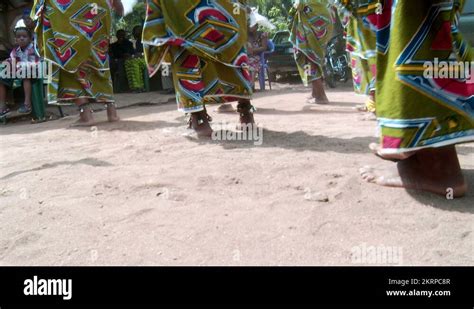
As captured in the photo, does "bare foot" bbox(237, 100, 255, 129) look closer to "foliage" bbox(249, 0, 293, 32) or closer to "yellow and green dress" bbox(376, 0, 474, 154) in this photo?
"yellow and green dress" bbox(376, 0, 474, 154)

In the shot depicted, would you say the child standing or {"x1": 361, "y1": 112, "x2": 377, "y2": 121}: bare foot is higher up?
the child standing

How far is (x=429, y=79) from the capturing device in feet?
6.74

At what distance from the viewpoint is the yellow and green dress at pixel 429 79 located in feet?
6.74

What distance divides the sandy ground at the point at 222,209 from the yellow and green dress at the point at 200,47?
48 cm

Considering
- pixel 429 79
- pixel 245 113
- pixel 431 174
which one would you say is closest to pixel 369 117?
pixel 245 113

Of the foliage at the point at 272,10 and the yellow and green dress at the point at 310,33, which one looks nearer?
the yellow and green dress at the point at 310,33

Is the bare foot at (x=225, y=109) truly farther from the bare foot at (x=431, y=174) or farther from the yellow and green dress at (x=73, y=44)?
the bare foot at (x=431, y=174)

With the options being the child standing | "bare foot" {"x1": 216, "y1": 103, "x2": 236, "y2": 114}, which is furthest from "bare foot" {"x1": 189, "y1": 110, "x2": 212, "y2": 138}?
the child standing

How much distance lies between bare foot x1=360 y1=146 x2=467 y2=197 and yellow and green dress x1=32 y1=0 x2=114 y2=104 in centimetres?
381

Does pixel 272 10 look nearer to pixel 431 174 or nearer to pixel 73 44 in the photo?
pixel 73 44

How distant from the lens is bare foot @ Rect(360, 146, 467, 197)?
2180mm

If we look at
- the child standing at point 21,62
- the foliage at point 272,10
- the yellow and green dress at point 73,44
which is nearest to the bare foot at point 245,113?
the yellow and green dress at point 73,44
